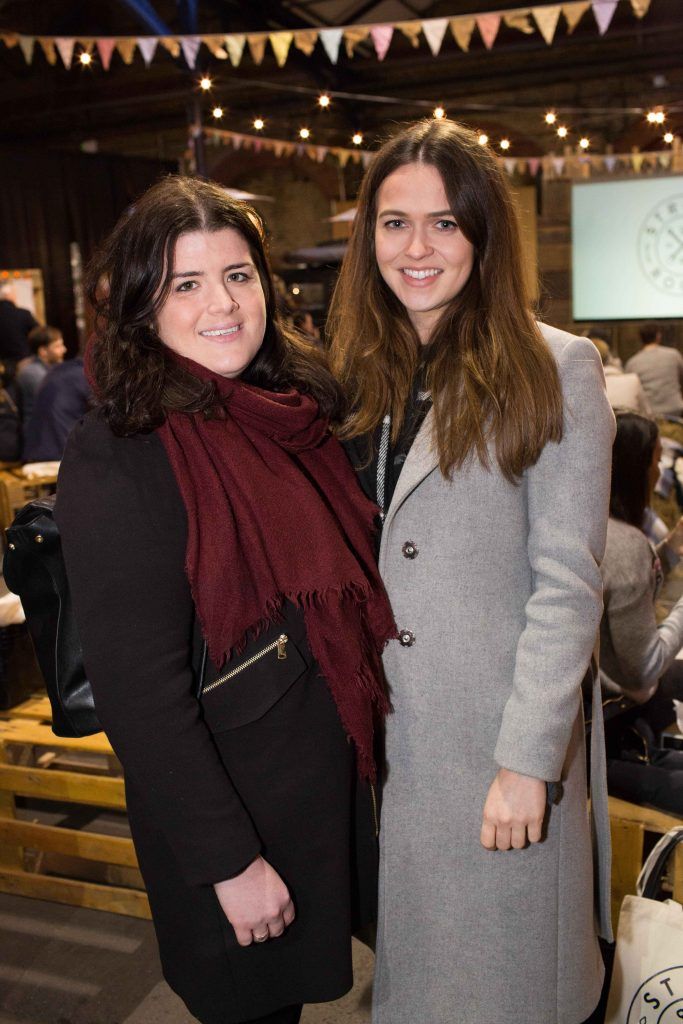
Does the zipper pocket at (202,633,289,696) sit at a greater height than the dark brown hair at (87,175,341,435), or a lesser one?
lesser

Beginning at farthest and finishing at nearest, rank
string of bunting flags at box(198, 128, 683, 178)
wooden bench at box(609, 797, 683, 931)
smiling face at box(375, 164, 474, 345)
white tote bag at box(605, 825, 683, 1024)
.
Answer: string of bunting flags at box(198, 128, 683, 178), wooden bench at box(609, 797, 683, 931), white tote bag at box(605, 825, 683, 1024), smiling face at box(375, 164, 474, 345)

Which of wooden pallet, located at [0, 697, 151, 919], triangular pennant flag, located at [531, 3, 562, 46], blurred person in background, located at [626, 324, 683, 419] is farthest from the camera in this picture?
blurred person in background, located at [626, 324, 683, 419]

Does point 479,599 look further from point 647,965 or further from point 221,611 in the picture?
point 647,965

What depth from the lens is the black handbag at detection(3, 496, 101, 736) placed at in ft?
4.69

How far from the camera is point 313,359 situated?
1.69 metres

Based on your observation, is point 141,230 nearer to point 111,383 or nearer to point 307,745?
point 111,383

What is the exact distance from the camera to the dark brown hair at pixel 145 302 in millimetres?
1338

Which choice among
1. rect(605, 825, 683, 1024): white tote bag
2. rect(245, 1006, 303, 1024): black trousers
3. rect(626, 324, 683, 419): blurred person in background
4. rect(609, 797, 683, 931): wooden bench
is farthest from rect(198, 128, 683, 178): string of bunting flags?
rect(245, 1006, 303, 1024): black trousers

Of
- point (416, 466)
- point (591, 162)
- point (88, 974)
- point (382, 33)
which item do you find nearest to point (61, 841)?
point (88, 974)

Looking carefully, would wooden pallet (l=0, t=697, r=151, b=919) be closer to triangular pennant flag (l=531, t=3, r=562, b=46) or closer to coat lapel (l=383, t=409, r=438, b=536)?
coat lapel (l=383, t=409, r=438, b=536)

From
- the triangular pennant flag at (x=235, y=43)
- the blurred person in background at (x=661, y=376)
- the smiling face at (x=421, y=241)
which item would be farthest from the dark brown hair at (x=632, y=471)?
the triangular pennant flag at (x=235, y=43)

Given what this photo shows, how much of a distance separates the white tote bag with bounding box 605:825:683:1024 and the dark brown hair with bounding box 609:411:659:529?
3.23 ft

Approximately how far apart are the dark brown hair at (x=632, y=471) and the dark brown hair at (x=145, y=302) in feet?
4.36

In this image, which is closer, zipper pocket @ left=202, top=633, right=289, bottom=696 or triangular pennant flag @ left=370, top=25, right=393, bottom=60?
zipper pocket @ left=202, top=633, right=289, bottom=696
